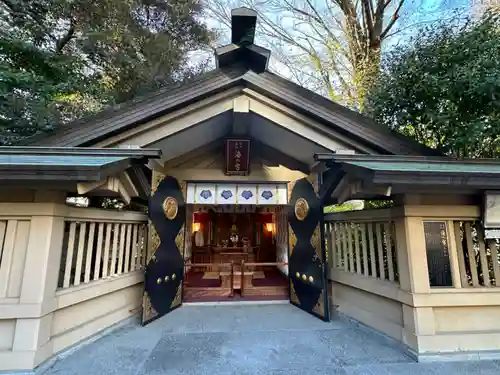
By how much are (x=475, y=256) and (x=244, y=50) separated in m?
4.50

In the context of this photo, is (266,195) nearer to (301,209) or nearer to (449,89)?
(301,209)

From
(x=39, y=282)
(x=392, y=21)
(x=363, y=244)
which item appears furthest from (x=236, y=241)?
(x=392, y=21)

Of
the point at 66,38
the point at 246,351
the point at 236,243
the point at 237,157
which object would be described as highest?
the point at 66,38

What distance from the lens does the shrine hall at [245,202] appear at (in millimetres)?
2770

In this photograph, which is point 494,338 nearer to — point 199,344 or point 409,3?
point 199,344

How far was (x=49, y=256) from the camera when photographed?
9.16 feet

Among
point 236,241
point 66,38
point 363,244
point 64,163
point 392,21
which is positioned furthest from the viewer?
point 236,241

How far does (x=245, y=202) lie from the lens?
5.27 m

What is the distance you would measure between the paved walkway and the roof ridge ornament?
408cm

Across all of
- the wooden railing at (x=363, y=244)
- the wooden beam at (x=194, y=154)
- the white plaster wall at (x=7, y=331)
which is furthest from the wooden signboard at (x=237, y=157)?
the white plaster wall at (x=7, y=331)

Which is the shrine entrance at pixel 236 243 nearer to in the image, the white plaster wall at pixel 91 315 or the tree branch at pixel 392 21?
the white plaster wall at pixel 91 315

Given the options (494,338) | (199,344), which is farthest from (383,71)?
(199,344)

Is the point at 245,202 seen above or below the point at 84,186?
above

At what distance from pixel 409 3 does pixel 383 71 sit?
5571 mm
